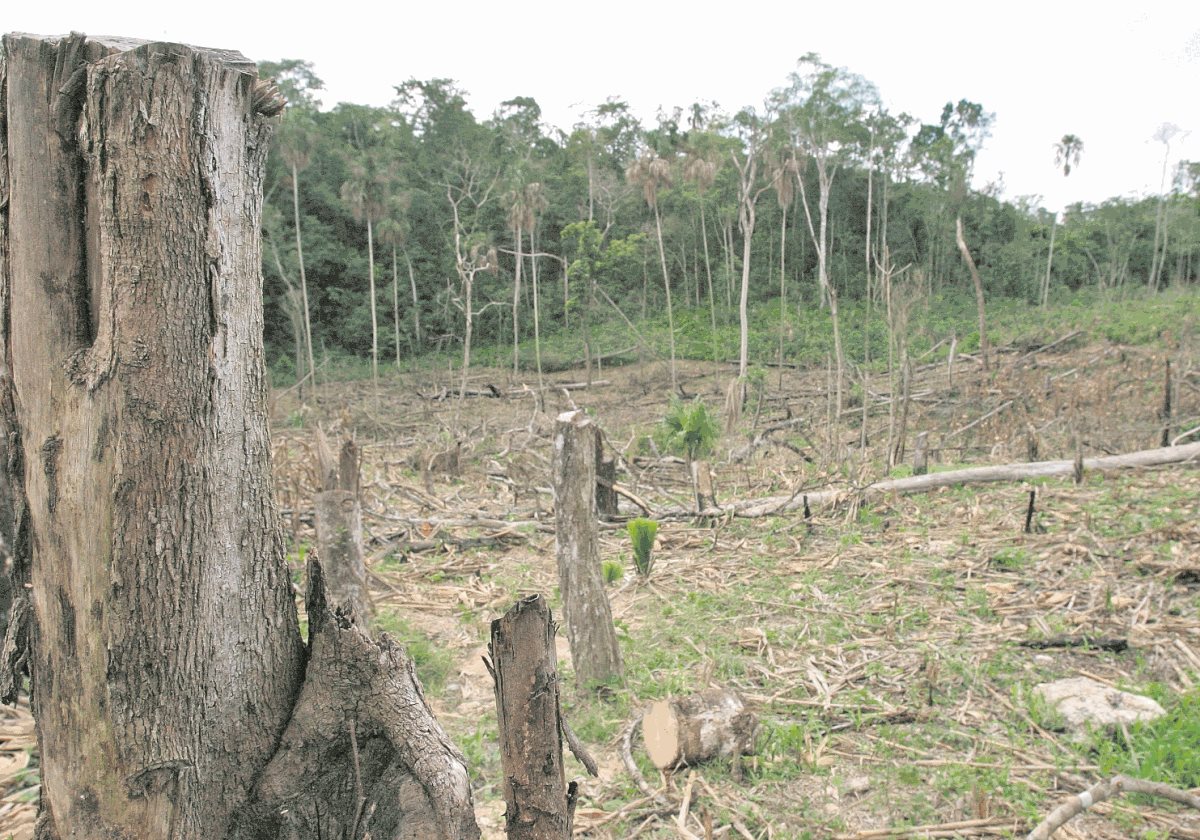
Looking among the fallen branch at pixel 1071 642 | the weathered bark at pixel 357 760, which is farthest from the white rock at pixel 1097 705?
the weathered bark at pixel 357 760

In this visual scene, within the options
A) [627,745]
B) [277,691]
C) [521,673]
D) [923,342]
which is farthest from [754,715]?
[923,342]

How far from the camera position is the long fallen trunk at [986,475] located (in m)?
8.81

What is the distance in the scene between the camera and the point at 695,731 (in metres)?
3.81

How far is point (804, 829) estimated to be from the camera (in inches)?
131

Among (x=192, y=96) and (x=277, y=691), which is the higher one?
(x=192, y=96)

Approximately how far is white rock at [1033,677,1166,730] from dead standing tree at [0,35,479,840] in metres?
3.34

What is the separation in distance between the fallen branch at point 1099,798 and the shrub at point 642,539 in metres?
3.84

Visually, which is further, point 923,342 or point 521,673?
point 923,342

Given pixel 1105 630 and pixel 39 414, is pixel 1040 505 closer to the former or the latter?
pixel 1105 630

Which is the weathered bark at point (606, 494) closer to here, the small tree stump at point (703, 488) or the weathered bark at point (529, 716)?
the small tree stump at point (703, 488)

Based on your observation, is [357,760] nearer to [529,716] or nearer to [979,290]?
[529,716]

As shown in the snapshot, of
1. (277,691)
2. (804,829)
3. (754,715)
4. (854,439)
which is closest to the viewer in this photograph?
(277,691)

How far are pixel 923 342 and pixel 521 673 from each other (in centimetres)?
2710

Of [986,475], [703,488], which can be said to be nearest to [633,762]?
[703,488]
